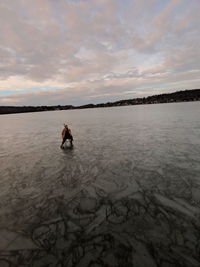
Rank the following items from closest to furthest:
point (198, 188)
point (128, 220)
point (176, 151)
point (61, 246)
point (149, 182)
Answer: point (61, 246) → point (128, 220) → point (198, 188) → point (149, 182) → point (176, 151)

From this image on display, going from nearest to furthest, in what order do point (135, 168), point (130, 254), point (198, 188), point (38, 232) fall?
point (130, 254) → point (38, 232) → point (198, 188) → point (135, 168)

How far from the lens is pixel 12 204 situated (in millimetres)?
4223

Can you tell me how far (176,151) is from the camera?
8.05m

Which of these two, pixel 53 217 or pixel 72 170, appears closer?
pixel 53 217

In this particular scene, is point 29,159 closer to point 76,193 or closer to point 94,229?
point 76,193

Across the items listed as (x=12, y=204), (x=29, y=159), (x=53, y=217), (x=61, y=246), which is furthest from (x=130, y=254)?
(x=29, y=159)

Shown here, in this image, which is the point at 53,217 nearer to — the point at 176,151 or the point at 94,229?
the point at 94,229

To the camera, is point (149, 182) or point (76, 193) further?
point (149, 182)

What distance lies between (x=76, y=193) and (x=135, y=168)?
110 inches

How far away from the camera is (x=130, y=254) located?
270cm

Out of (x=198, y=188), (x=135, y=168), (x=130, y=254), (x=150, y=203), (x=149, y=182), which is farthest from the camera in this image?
(x=135, y=168)

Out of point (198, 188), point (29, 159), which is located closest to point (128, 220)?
point (198, 188)

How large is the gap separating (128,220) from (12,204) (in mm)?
3245

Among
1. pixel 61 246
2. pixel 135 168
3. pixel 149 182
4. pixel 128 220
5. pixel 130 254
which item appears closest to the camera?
pixel 130 254
